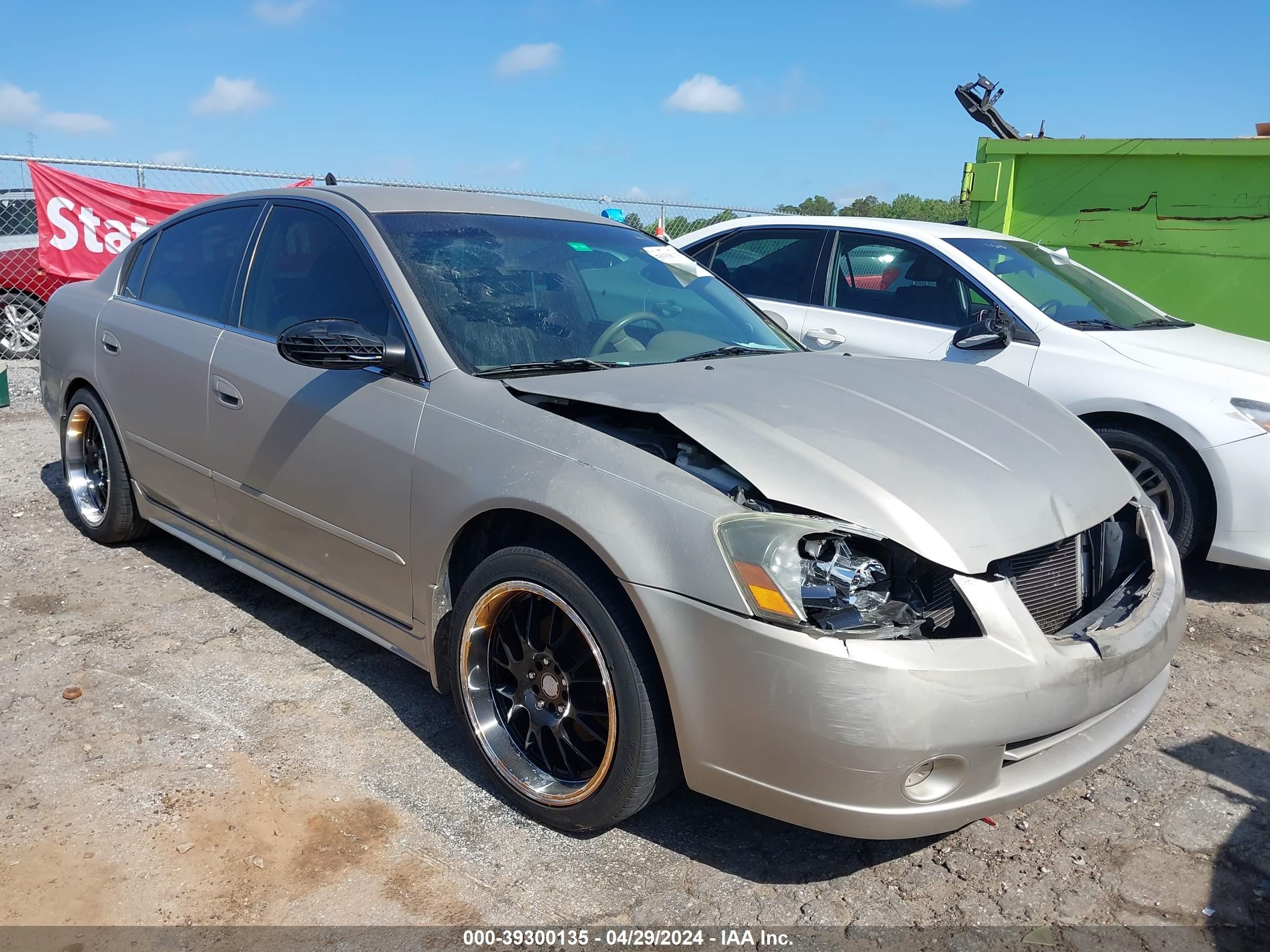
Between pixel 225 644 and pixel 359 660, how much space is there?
0.55 m

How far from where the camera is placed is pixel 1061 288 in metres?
5.59

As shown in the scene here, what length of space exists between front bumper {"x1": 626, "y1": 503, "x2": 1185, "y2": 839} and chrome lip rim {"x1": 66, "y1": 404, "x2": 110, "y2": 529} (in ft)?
Result: 11.6

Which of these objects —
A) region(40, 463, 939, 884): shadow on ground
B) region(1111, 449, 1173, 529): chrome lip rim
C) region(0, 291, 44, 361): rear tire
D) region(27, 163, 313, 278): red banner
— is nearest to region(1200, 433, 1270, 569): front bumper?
region(1111, 449, 1173, 529): chrome lip rim

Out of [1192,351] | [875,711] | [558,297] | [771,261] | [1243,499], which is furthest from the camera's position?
[771,261]

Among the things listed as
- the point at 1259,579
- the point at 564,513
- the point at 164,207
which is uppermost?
the point at 164,207

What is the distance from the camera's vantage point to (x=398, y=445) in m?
2.95

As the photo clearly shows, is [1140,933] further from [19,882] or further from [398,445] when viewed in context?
[19,882]

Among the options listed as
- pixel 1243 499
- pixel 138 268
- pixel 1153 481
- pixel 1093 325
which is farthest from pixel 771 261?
pixel 138 268

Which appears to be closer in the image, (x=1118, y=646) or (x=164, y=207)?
(x=1118, y=646)

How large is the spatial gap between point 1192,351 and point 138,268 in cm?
508

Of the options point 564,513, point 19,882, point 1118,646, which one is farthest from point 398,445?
point 1118,646

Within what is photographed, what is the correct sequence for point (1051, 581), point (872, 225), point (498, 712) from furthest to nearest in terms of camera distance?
1. point (872, 225)
2. point (498, 712)
3. point (1051, 581)

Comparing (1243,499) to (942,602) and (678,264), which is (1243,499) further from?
(942,602)

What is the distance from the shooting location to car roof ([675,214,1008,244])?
5742 millimetres
